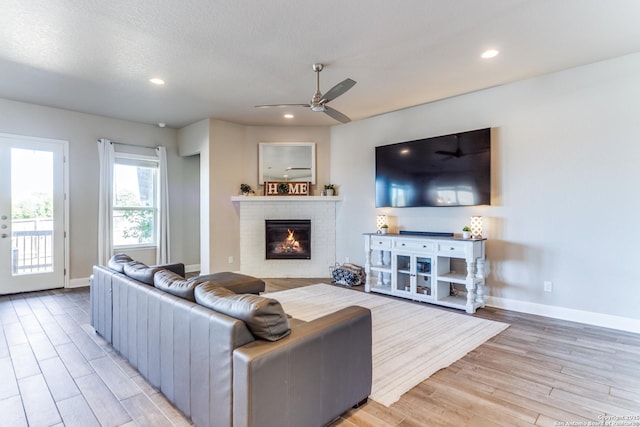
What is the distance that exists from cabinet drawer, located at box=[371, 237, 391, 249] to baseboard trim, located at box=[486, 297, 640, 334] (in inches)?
58.7

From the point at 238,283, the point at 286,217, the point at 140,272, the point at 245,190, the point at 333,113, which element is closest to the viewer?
the point at 140,272

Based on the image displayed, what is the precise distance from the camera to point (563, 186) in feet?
12.1

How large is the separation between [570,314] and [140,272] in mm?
4441

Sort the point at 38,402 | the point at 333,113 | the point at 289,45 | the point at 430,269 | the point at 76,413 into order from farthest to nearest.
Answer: the point at 430,269
the point at 333,113
the point at 289,45
the point at 38,402
the point at 76,413

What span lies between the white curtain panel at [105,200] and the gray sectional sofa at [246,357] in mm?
3999

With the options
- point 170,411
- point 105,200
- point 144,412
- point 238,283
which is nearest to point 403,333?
point 238,283

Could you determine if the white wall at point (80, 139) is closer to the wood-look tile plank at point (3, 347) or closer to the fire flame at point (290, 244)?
the wood-look tile plank at point (3, 347)

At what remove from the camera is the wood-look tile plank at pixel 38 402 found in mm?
1888

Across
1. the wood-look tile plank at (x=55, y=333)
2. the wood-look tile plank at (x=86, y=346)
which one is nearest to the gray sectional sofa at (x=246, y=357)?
the wood-look tile plank at (x=86, y=346)

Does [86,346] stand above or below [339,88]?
below

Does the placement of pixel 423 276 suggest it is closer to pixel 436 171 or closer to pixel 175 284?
pixel 436 171

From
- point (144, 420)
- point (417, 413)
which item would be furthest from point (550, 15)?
point (144, 420)

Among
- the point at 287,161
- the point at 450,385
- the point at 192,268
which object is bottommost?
the point at 450,385

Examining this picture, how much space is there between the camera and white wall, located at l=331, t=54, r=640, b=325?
333 cm
